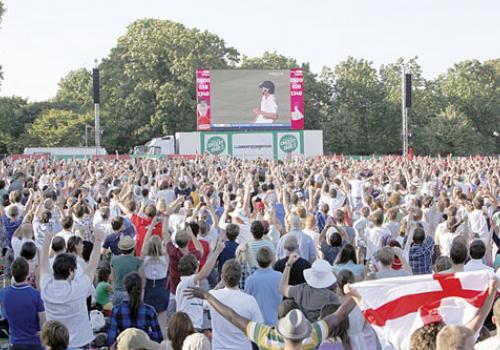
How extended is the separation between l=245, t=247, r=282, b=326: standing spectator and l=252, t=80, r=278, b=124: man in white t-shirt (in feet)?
132

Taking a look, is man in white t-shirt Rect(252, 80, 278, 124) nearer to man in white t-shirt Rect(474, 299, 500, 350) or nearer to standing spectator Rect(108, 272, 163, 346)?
standing spectator Rect(108, 272, 163, 346)

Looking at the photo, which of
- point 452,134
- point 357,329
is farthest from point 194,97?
point 357,329

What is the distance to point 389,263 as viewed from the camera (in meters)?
6.96

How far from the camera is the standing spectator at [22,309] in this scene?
597 cm

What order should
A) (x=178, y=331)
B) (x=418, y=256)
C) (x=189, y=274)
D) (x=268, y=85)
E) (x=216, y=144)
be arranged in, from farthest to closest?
(x=268, y=85)
(x=216, y=144)
(x=418, y=256)
(x=189, y=274)
(x=178, y=331)

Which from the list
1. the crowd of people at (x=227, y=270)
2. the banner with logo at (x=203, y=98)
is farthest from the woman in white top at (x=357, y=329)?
the banner with logo at (x=203, y=98)

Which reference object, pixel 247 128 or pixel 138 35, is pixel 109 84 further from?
pixel 247 128

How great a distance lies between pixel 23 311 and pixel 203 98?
40.5m

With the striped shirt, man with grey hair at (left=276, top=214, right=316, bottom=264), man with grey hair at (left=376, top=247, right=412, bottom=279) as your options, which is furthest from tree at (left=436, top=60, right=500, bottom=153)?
the striped shirt

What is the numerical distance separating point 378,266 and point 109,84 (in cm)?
5898

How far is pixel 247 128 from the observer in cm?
4697

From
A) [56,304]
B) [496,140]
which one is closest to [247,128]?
[496,140]

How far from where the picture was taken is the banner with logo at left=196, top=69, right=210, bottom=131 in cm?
4569

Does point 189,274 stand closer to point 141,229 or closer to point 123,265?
point 123,265
